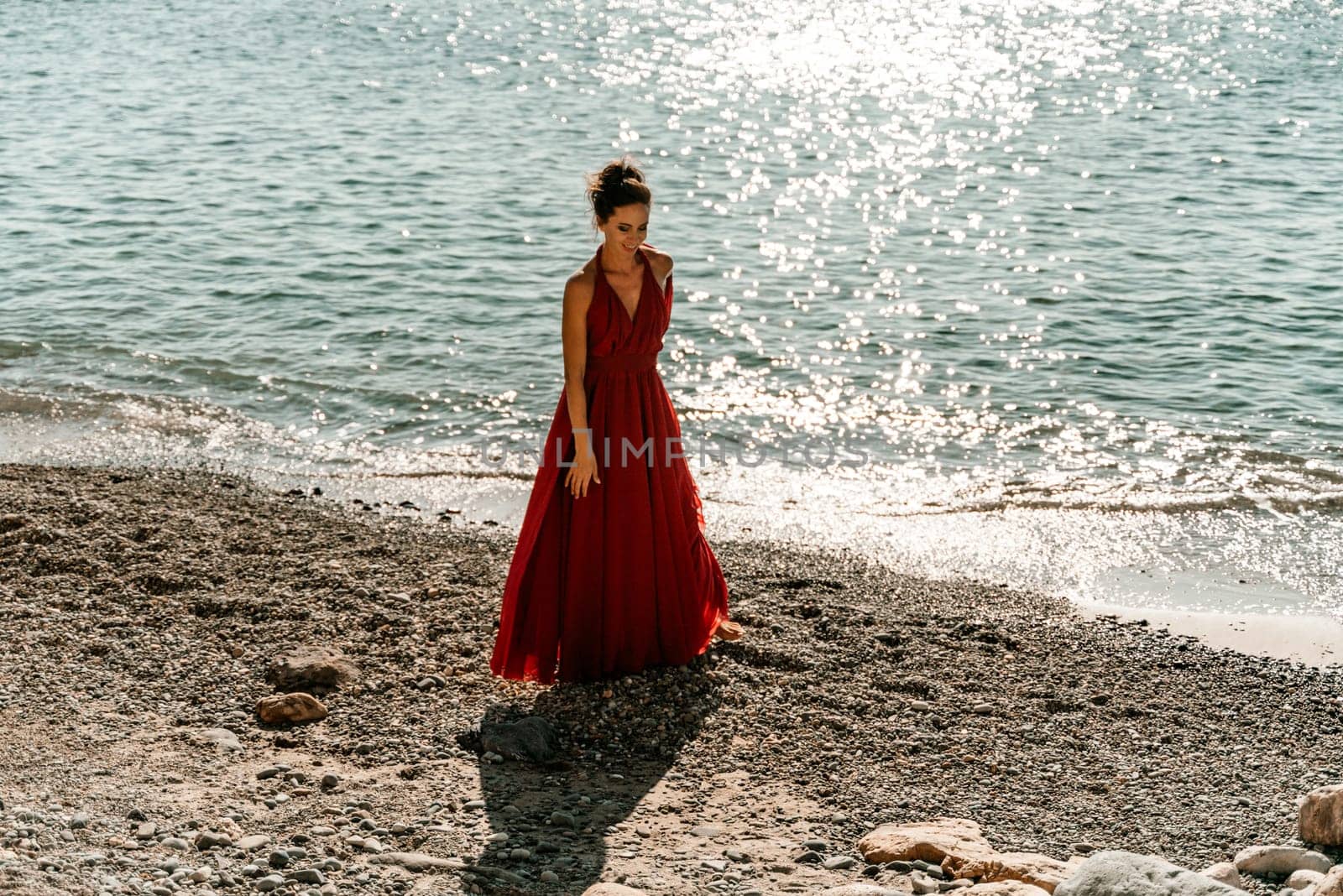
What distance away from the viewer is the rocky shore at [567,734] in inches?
204

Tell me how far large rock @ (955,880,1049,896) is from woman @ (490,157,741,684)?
2.36m

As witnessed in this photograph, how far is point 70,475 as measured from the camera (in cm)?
970

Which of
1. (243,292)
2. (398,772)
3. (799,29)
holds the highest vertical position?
(799,29)

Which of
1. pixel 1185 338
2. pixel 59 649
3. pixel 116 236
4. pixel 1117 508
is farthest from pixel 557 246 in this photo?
pixel 59 649

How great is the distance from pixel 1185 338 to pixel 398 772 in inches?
372

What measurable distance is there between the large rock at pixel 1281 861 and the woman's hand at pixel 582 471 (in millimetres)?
3078

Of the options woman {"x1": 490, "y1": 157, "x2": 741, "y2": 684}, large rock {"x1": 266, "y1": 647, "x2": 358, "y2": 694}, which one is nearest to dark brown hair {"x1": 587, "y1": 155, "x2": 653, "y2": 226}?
woman {"x1": 490, "y1": 157, "x2": 741, "y2": 684}

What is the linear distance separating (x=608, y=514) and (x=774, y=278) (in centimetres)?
864

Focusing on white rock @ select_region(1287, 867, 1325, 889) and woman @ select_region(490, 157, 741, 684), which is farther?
woman @ select_region(490, 157, 741, 684)

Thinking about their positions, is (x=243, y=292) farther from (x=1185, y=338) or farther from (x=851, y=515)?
(x=1185, y=338)

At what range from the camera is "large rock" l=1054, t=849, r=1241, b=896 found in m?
4.38

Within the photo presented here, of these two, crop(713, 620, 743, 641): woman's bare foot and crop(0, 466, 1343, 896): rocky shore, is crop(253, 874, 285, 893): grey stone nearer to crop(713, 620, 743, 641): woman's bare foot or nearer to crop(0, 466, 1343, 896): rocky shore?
crop(0, 466, 1343, 896): rocky shore

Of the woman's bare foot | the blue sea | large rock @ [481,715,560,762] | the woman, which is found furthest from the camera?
the blue sea

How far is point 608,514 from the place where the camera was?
6.63 m
